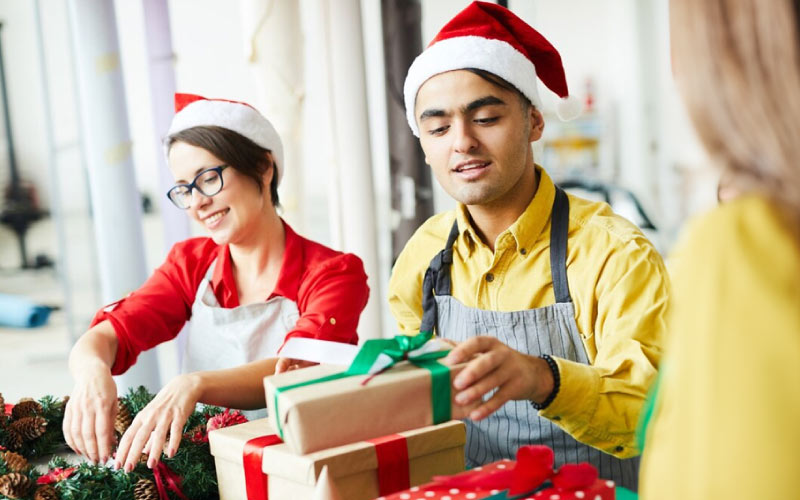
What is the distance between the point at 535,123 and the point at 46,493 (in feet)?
3.86

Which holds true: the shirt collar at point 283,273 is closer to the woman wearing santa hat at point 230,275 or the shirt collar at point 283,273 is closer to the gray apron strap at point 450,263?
the woman wearing santa hat at point 230,275

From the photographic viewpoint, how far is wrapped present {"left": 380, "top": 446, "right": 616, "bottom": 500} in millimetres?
998

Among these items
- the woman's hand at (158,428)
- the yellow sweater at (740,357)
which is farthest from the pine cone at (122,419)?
the yellow sweater at (740,357)

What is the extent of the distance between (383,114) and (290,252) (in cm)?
124

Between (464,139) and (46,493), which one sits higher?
(464,139)

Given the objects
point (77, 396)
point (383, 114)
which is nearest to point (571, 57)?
point (383, 114)

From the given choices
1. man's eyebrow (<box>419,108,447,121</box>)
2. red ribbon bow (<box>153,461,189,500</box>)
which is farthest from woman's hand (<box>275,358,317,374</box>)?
man's eyebrow (<box>419,108,447,121</box>)

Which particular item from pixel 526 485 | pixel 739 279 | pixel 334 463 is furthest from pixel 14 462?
pixel 739 279

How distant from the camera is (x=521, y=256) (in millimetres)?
1621

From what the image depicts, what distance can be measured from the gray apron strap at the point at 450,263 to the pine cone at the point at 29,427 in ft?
2.66

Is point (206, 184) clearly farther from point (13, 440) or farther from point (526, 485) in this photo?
point (526, 485)

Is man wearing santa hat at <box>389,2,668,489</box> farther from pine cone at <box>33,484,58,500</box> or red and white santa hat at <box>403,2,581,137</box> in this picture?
pine cone at <box>33,484,58,500</box>

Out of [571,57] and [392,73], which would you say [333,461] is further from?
[571,57]

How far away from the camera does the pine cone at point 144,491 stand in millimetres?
1168
